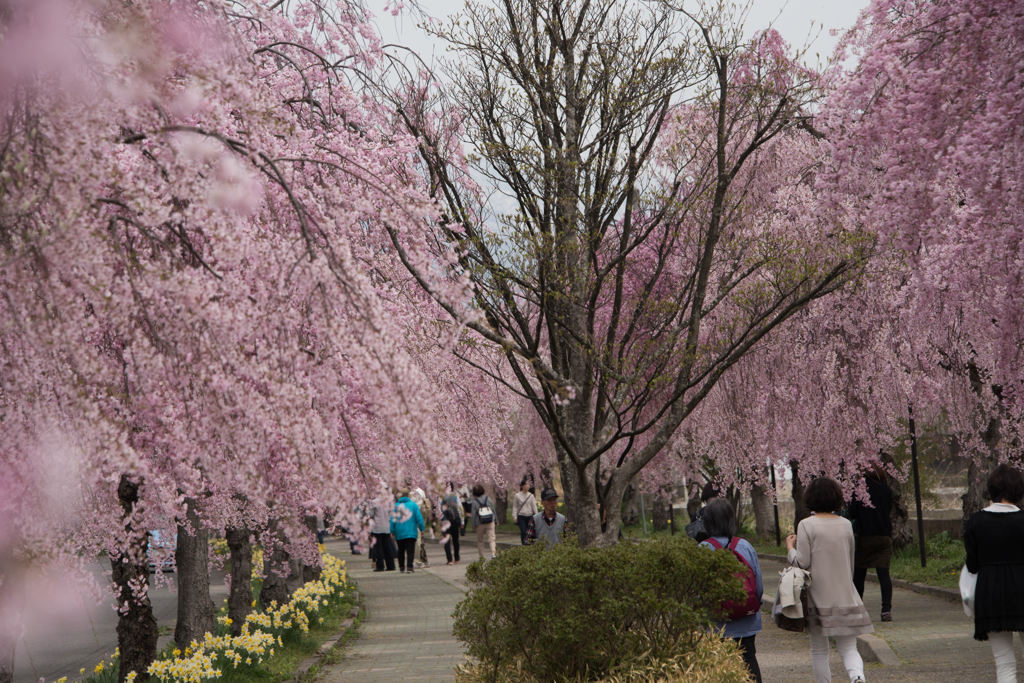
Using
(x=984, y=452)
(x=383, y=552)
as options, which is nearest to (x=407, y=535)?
(x=383, y=552)

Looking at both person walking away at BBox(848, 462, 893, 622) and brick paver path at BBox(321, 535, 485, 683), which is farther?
person walking away at BBox(848, 462, 893, 622)

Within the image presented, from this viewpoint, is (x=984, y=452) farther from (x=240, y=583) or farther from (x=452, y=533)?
(x=452, y=533)

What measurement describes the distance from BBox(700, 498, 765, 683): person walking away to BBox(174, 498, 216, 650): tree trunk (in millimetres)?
5566

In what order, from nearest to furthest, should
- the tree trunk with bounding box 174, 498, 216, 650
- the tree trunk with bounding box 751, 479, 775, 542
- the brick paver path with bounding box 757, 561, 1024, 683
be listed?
the brick paver path with bounding box 757, 561, 1024, 683 → the tree trunk with bounding box 174, 498, 216, 650 → the tree trunk with bounding box 751, 479, 775, 542

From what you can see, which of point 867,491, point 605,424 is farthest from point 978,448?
point 605,424

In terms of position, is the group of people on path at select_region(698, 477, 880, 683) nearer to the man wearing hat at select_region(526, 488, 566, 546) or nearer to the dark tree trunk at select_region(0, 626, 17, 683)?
the man wearing hat at select_region(526, 488, 566, 546)

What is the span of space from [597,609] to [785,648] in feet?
16.1

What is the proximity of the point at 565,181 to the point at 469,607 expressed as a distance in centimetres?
467

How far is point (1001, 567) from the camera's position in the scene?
654 centimetres

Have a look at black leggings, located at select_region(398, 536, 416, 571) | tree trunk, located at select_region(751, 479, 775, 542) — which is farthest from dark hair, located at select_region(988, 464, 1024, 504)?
tree trunk, located at select_region(751, 479, 775, 542)

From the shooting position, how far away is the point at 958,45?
5930 millimetres

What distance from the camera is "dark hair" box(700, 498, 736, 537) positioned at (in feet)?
23.2

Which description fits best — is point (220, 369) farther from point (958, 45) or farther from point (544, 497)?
point (544, 497)

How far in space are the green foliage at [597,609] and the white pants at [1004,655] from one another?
1.78 m
